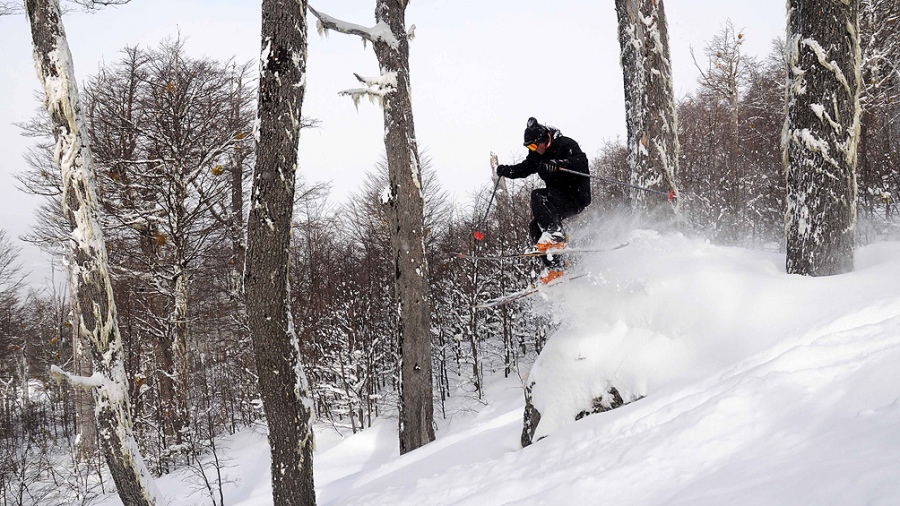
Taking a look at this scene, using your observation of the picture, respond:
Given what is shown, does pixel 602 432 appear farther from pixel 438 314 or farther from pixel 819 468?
pixel 438 314

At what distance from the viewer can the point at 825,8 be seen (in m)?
3.89

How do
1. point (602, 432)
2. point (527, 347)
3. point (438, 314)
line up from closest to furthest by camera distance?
point (602, 432) < point (438, 314) < point (527, 347)

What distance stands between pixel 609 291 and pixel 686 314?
2.81ft

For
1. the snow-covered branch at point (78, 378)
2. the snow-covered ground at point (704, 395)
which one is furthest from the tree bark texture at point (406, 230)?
the snow-covered branch at point (78, 378)

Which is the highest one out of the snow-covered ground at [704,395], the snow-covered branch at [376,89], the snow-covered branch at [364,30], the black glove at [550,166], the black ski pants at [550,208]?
the snow-covered branch at [364,30]

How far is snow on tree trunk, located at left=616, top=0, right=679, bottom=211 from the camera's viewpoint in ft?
20.0

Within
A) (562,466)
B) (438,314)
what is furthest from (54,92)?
(438,314)

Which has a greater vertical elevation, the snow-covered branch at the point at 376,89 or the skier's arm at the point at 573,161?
the snow-covered branch at the point at 376,89

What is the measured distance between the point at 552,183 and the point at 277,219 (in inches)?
123

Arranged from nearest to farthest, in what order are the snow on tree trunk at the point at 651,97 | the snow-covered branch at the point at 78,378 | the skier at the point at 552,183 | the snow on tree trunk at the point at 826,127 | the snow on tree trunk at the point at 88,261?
the snow on tree trunk at the point at 826,127, the snow-covered branch at the point at 78,378, the snow on tree trunk at the point at 88,261, the skier at the point at 552,183, the snow on tree trunk at the point at 651,97

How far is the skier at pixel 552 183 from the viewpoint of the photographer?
546 centimetres

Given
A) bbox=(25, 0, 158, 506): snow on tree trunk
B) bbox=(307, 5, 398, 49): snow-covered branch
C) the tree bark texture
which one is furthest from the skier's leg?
bbox=(25, 0, 158, 506): snow on tree trunk

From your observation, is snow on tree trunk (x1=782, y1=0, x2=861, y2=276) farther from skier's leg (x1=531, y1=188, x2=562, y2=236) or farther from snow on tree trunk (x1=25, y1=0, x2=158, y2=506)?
snow on tree trunk (x1=25, y1=0, x2=158, y2=506)

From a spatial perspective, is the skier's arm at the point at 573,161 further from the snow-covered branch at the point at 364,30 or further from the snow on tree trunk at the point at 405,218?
the snow-covered branch at the point at 364,30
